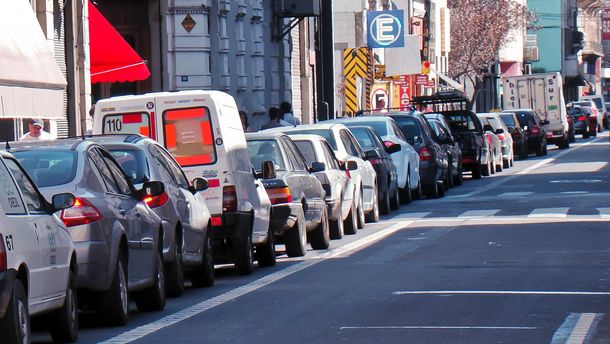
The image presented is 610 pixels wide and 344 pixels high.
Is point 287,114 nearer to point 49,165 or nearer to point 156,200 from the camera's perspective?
point 156,200

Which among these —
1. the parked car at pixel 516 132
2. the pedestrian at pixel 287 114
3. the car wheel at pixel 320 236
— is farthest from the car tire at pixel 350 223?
the parked car at pixel 516 132

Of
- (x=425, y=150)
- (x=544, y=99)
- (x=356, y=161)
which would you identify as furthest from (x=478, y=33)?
(x=356, y=161)

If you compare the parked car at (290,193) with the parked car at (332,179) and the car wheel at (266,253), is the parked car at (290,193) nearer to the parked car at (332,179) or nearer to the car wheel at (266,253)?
the car wheel at (266,253)

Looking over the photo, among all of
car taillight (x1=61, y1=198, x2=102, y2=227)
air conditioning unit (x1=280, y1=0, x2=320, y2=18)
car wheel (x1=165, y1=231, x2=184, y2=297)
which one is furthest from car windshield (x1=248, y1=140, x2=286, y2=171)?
air conditioning unit (x1=280, y1=0, x2=320, y2=18)

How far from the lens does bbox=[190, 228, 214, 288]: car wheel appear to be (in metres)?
16.6

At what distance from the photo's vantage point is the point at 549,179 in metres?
39.9

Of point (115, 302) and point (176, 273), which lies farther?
point (176, 273)

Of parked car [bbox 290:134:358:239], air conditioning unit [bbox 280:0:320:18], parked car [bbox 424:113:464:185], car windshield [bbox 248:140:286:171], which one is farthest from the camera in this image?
air conditioning unit [bbox 280:0:320:18]

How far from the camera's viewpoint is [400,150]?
30562mm

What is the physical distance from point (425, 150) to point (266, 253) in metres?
14.7

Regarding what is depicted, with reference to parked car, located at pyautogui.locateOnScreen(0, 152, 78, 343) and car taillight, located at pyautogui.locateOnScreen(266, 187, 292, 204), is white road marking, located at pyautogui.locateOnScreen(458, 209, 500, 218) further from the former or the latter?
parked car, located at pyautogui.locateOnScreen(0, 152, 78, 343)

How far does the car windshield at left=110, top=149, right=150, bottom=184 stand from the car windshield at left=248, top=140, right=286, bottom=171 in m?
4.94

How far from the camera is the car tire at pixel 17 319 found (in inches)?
406

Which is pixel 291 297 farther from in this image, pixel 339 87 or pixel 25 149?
pixel 339 87
